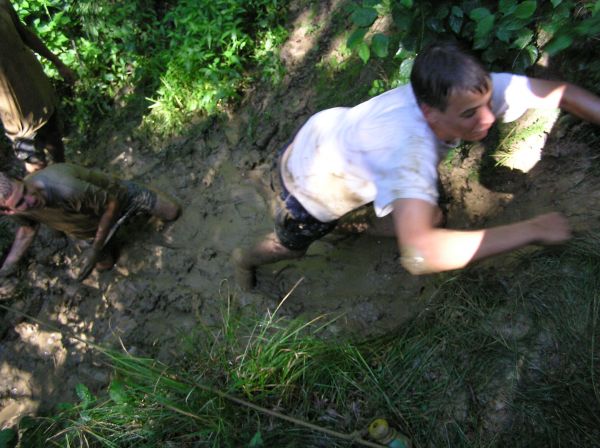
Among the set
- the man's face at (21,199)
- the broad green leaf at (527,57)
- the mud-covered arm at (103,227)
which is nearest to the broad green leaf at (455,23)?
the broad green leaf at (527,57)

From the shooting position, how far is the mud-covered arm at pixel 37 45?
3.75m

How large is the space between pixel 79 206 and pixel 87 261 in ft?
1.99

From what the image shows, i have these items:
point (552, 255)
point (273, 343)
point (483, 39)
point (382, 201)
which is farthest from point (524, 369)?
point (483, 39)

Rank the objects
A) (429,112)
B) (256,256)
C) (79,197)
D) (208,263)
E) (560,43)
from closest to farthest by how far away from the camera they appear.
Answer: (429,112)
(560,43)
(256,256)
(79,197)
(208,263)

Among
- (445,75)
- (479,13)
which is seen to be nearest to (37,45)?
(479,13)

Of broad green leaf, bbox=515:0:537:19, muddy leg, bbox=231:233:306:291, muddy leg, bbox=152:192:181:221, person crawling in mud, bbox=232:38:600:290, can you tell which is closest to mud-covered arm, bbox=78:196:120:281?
muddy leg, bbox=152:192:181:221


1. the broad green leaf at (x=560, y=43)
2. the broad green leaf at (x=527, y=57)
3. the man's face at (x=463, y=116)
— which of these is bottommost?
the broad green leaf at (x=527, y=57)

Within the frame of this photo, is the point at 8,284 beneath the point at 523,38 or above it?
beneath

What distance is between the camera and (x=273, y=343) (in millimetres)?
2340

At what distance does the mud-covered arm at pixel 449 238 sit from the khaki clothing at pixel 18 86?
11.0 ft

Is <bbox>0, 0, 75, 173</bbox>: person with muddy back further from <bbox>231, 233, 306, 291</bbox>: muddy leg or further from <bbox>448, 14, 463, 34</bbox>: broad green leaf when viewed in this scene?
<bbox>448, 14, 463, 34</bbox>: broad green leaf

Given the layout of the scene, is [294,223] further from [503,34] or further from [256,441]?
[503,34]

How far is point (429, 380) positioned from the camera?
2035 millimetres

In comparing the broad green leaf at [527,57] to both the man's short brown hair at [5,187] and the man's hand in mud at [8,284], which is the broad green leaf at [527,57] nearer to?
the man's short brown hair at [5,187]
